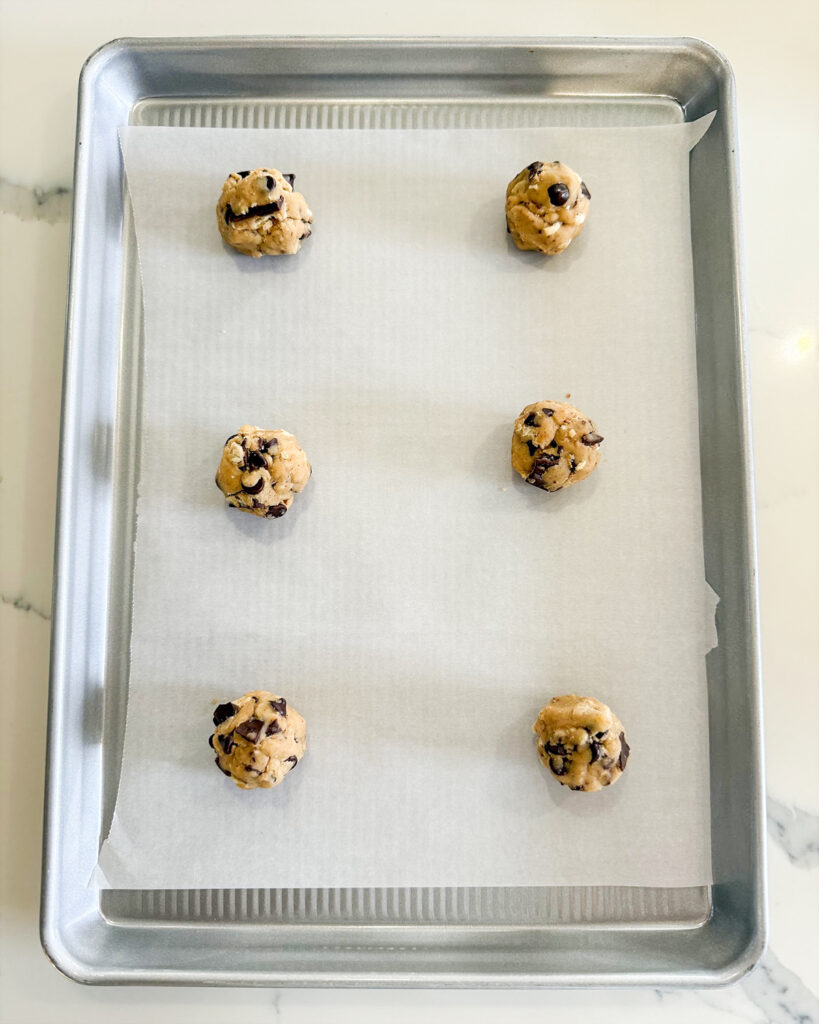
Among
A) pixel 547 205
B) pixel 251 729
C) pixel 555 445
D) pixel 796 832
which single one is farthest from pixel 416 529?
pixel 796 832

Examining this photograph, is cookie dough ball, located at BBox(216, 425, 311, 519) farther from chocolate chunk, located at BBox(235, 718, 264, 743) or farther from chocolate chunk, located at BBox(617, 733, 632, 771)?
chocolate chunk, located at BBox(617, 733, 632, 771)

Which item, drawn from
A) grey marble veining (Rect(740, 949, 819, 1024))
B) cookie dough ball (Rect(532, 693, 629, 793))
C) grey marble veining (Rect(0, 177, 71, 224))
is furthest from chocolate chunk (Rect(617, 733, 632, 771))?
grey marble veining (Rect(0, 177, 71, 224))

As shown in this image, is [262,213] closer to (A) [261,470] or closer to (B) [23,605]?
(A) [261,470]

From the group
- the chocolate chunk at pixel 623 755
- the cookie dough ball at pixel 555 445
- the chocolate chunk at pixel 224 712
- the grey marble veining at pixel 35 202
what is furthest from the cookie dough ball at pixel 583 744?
the grey marble veining at pixel 35 202

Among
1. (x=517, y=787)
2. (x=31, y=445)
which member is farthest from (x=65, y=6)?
(x=517, y=787)

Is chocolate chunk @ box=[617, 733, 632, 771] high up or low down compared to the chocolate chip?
down

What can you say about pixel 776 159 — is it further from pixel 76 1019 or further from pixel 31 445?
pixel 76 1019
